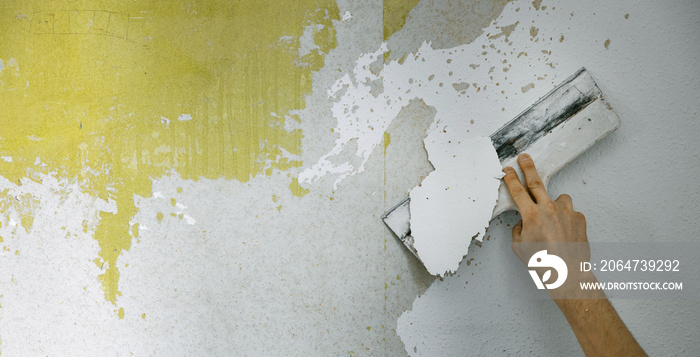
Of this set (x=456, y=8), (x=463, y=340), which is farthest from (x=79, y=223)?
(x=456, y=8)

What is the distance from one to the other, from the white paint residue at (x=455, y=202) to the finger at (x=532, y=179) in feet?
0.23

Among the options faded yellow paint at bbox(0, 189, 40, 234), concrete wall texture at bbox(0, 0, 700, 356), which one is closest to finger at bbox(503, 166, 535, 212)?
concrete wall texture at bbox(0, 0, 700, 356)

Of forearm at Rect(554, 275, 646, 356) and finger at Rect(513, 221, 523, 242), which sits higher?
finger at Rect(513, 221, 523, 242)

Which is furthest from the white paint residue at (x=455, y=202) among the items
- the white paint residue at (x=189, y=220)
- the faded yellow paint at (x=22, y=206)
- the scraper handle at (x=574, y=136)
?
the faded yellow paint at (x=22, y=206)

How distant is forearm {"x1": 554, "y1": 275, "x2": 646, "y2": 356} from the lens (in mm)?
967

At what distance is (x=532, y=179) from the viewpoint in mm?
1134

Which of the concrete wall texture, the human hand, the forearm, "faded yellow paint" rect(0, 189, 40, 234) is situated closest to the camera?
the forearm

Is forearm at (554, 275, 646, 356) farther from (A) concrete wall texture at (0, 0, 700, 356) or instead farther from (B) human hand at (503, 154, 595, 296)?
(A) concrete wall texture at (0, 0, 700, 356)

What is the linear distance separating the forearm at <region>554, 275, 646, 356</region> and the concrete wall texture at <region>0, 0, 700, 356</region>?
179 millimetres

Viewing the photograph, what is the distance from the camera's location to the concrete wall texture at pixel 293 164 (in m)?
1.21

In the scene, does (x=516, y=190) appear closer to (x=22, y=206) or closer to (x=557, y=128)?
(x=557, y=128)

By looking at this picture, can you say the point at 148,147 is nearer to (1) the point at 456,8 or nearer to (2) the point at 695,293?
(1) the point at 456,8

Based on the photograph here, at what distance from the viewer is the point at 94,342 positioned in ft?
4.30

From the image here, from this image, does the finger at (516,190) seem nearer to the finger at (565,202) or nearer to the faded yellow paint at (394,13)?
the finger at (565,202)
